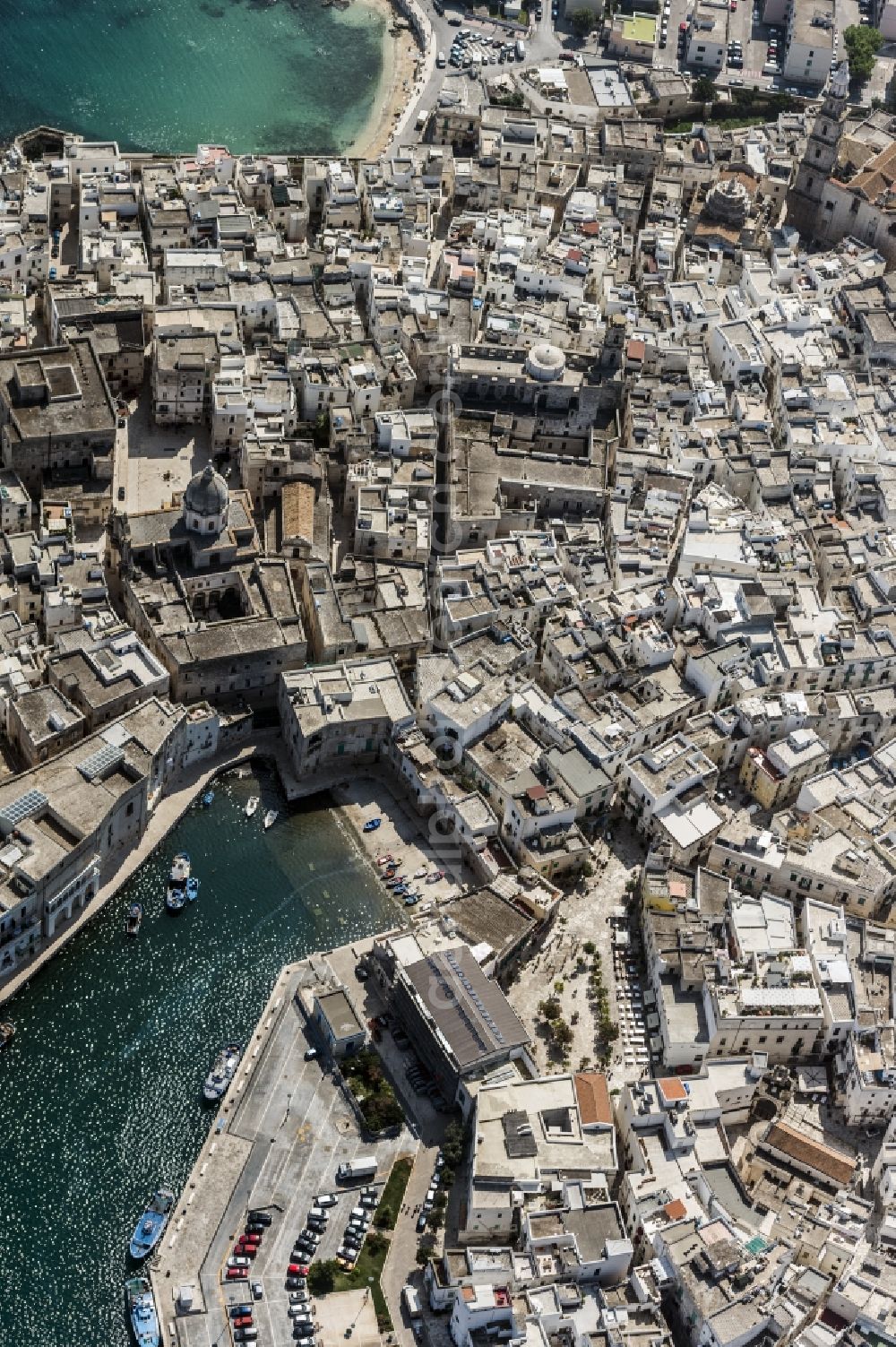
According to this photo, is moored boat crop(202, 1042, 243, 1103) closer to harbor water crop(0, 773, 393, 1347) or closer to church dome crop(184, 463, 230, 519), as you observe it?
harbor water crop(0, 773, 393, 1347)

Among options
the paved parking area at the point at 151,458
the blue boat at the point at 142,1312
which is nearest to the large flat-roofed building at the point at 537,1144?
the blue boat at the point at 142,1312

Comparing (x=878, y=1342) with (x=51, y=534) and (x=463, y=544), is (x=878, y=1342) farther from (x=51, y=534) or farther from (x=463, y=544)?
(x=51, y=534)

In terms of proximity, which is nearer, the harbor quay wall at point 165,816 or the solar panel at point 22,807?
the solar panel at point 22,807

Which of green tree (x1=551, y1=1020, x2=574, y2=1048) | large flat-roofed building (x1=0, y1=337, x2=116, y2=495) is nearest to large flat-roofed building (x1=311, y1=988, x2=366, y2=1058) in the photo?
green tree (x1=551, y1=1020, x2=574, y2=1048)

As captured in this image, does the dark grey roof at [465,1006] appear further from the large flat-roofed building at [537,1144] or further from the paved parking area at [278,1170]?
the paved parking area at [278,1170]

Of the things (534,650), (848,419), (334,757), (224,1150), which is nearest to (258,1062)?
(224,1150)
